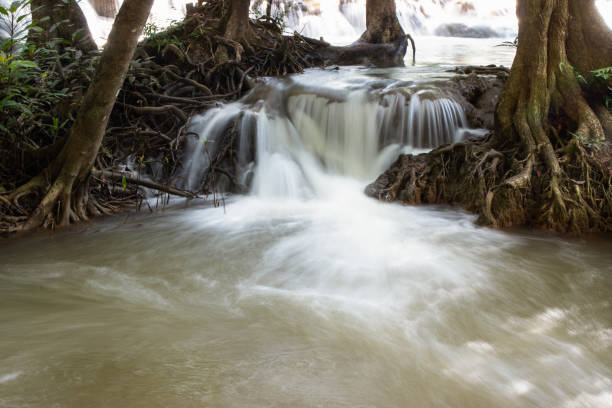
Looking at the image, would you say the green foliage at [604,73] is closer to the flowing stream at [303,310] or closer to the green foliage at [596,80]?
the green foliage at [596,80]

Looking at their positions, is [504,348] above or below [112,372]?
below

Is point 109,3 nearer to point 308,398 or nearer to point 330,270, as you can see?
point 330,270

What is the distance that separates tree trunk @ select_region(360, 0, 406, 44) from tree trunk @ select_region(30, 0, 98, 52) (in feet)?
24.4

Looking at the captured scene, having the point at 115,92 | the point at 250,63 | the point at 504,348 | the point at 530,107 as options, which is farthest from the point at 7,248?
the point at 250,63

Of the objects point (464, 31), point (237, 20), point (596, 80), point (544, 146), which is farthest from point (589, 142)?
point (464, 31)

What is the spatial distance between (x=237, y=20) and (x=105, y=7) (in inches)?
491

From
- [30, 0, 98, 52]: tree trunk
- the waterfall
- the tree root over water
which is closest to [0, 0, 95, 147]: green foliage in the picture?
[30, 0, 98, 52]: tree trunk

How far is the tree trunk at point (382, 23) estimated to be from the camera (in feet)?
38.5

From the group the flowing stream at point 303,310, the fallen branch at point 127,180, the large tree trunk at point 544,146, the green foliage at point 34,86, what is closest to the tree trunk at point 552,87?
the large tree trunk at point 544,146

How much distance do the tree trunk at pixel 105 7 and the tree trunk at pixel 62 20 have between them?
42.8ft

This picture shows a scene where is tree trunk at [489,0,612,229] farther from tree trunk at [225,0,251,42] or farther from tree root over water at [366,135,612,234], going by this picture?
tree trunk at [225,0,251,42]

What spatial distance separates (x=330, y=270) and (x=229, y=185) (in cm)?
276

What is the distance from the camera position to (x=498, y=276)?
342 centimetres

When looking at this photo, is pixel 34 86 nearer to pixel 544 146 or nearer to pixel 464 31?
pixel 544 146
